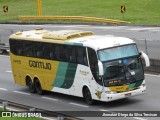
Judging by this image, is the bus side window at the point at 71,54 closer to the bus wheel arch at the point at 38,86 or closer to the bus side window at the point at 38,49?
the bus side window at the point at 38,49

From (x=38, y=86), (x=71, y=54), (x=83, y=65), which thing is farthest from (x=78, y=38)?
(x=38, y=86)

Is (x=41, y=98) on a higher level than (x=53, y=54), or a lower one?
lower

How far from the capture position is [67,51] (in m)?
21.4

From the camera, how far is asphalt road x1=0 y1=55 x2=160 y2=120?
19.2 metres

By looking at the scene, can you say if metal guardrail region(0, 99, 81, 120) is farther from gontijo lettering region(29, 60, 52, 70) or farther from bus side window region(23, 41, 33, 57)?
bus side window region(23, 41, 33, 57)

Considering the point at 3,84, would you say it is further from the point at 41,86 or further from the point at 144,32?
the point at 144,32

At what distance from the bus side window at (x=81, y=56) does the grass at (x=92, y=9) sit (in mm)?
37215

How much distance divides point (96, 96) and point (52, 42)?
3.80 meters

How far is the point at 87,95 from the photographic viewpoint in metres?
20.3

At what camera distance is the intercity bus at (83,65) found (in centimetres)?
1941

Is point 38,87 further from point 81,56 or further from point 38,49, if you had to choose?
point 81,56

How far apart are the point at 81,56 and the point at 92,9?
2117 inches

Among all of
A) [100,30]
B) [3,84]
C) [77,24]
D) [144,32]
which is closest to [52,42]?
[3,84]

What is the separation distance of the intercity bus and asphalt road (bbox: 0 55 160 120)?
14.6 inches
